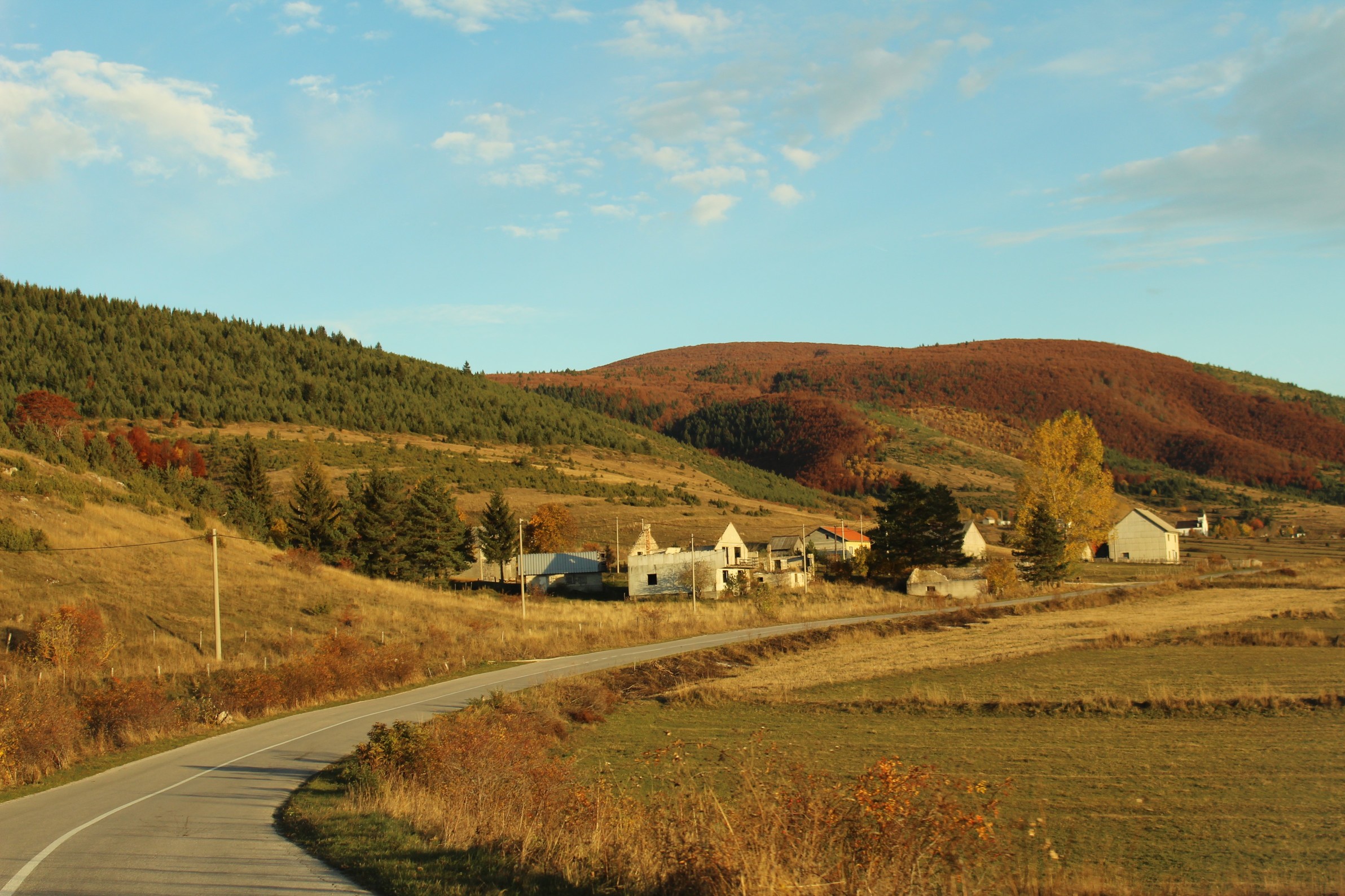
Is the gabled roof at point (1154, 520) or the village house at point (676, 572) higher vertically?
the gabled roof at point (1154, 520)

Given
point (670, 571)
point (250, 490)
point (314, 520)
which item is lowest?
point (670, 571)

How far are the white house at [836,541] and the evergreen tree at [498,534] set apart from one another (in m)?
28.7

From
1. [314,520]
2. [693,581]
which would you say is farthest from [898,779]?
[314,520]

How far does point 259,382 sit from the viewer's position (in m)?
134

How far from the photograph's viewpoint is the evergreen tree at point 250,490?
68.0 m

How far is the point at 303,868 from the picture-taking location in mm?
9281

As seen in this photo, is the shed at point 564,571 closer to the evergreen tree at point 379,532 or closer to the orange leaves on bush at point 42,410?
the evergreen tree at point 379,532

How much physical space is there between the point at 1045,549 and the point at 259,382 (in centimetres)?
11257

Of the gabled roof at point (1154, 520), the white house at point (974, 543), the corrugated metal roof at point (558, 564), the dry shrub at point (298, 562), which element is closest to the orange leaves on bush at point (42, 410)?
the dry shrub at point (298, 562)

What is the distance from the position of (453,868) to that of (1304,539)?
12711 centimetres

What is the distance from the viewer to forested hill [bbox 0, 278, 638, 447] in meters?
115

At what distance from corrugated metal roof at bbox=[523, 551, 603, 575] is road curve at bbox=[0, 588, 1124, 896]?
5195cm

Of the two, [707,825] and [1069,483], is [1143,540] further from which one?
[707,825]

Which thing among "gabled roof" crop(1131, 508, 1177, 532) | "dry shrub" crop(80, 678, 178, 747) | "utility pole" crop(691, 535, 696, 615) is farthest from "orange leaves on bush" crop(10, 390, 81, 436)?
"gabled roof" crop(1131, 508, 1177, 532)
